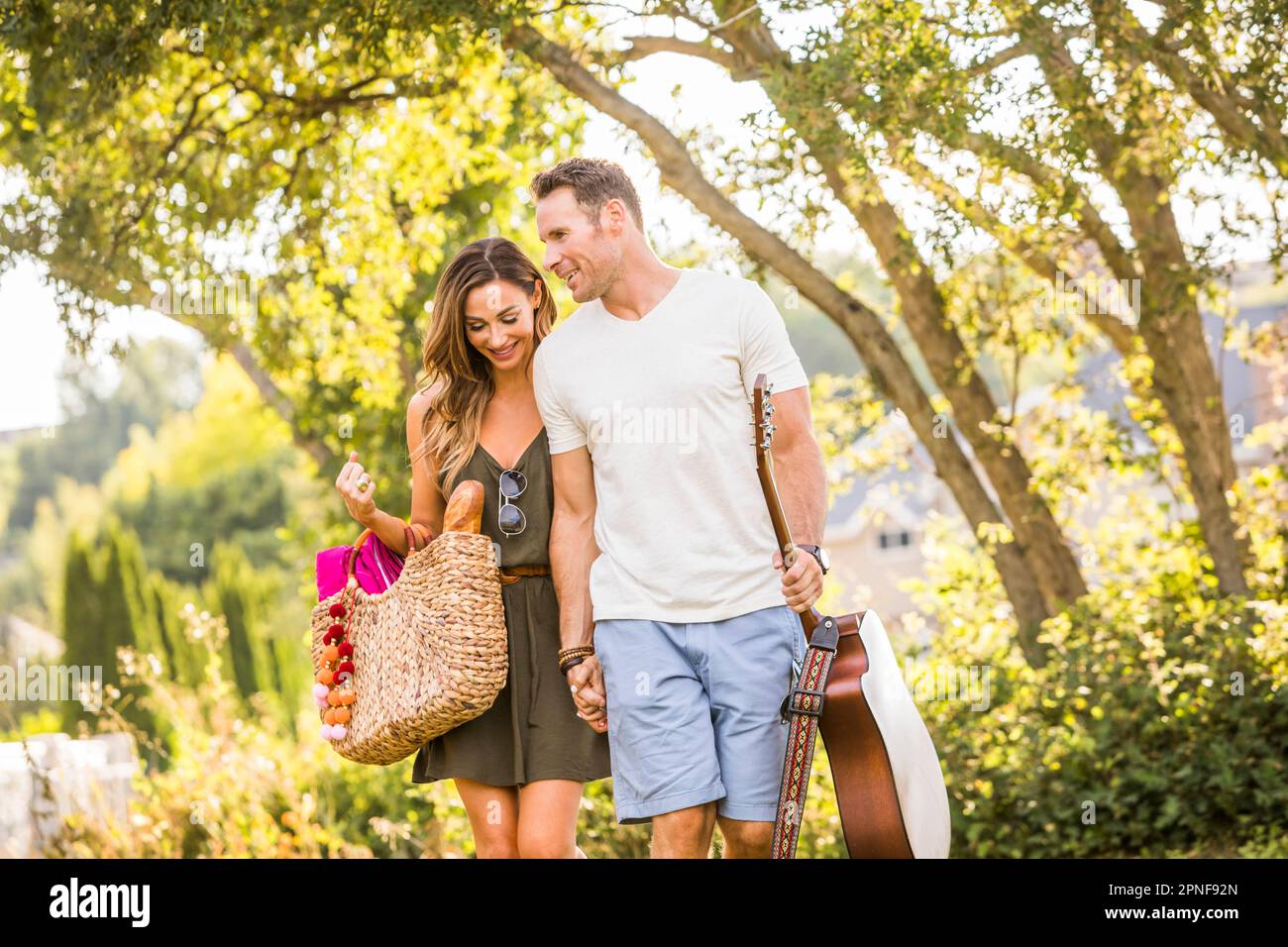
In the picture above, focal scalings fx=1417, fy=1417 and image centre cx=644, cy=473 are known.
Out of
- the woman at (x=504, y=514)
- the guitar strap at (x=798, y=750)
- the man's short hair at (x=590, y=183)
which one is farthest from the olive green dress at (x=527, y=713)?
the man's short hair at (x=590, y=183)

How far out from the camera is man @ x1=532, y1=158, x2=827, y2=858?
3.90 m

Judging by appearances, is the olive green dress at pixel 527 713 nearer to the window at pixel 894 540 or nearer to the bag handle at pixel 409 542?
the bag handle at pixel 409 542

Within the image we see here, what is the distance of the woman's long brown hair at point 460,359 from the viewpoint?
431 cm

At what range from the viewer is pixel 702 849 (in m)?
3.91

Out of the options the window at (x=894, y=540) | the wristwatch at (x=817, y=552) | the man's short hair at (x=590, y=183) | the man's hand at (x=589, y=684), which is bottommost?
the man's hand at (x=589, y=684)

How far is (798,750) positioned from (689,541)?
0.64m

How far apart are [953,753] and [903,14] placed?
4.10m

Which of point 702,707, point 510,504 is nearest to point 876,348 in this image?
point 510,504

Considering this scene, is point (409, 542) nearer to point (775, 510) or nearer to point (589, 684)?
point (589, 684)

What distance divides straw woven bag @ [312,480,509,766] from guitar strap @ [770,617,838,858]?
853 mm

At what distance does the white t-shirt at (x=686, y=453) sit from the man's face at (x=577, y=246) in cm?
18

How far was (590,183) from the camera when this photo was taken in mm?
4086

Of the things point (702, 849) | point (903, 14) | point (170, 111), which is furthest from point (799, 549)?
point (170, 111)
